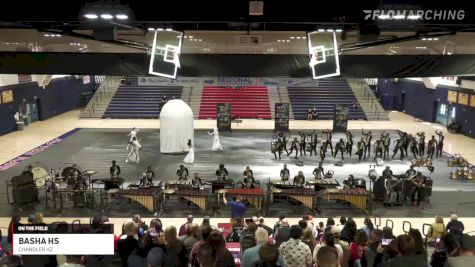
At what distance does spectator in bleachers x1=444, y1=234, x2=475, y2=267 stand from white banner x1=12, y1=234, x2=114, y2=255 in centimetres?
513

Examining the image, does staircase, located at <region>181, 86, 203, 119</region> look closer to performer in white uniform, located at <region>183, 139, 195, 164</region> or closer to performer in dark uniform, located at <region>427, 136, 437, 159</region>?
performer in white uniform, located at <region>183, 139, 195, 164</region>

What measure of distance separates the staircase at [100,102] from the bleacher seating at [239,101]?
8795 mm

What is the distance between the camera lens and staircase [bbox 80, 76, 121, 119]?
4456 centimetres

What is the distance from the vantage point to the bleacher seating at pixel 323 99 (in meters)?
44.7

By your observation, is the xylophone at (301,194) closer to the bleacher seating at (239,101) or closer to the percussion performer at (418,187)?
the percussion performer at (418,187)

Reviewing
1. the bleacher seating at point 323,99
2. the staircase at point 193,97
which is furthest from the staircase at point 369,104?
the staircase at point 193,97

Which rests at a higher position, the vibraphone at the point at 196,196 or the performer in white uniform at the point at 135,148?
the performer in white uniform at the point at 135,148

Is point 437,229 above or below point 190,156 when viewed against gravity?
below

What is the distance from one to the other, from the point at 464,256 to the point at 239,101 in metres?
40.5

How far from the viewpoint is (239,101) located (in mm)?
46844

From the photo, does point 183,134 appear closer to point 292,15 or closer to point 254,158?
point 254,158

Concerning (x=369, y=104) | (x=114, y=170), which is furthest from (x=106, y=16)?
(x=369, y=104)

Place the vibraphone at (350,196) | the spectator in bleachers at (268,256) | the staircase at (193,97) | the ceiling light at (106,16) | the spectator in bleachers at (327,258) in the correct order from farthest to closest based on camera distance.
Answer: the staircase at (193,97) → the vibraphone at (350,196) → the ceiling light at (106,16) → the spectator in bleachers at (268,256) → the spectator in bleachers at (327,258)

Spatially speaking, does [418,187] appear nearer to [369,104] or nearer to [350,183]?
[350,183]
